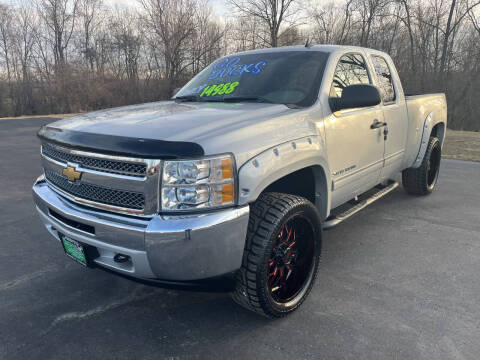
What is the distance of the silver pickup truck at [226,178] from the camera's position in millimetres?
1991

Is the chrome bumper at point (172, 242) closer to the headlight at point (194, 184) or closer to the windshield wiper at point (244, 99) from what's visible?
the headlight at point (194, 184)

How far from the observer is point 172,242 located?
1.94 meters

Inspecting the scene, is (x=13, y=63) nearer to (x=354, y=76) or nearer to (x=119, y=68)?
(x=119, y=68)

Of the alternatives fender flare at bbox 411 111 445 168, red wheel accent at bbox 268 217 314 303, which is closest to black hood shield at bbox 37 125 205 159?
red wheel accent at bbox 268 217 314 303

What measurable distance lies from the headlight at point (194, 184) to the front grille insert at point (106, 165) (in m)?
0.16

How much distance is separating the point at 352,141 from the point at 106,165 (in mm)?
2035

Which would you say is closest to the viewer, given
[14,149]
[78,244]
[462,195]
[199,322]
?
[78,244]

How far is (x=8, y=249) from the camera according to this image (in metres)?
3.72

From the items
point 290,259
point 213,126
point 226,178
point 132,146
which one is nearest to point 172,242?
point 226,178

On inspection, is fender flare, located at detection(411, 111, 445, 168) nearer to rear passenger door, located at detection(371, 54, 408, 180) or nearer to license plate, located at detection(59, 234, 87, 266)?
rear passenger door, located at detection(371, 54, 408, 180)

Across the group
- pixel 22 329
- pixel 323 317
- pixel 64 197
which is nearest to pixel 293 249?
pixel 323 317

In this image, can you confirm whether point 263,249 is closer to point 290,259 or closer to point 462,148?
point 290,259

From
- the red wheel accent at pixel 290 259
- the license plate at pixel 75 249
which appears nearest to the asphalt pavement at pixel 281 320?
the red wheel accent at pixel 290 259

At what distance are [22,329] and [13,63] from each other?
135 feet
